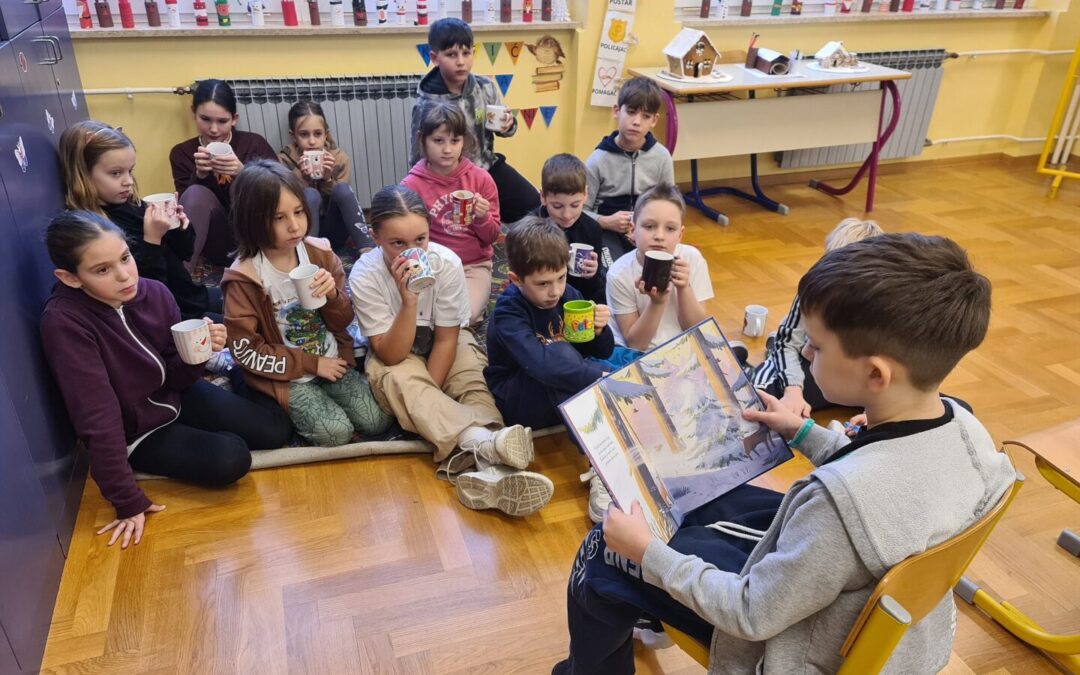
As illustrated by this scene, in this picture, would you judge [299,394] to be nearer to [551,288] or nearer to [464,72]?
[551,288]

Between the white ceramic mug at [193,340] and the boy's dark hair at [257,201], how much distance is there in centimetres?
36

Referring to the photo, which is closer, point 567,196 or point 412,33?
point 567,196

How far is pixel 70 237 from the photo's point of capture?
1897mm

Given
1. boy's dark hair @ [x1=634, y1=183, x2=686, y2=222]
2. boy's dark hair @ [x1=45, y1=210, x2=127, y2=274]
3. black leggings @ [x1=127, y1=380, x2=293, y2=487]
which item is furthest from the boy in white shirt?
boy's dark hair @ [x1=45, y1=210, x2=127, y2=274]

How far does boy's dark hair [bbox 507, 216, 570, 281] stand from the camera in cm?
214

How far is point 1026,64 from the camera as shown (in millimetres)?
5098

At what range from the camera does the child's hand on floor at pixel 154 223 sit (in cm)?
234

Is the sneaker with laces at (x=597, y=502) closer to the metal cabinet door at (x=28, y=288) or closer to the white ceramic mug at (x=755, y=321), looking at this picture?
the white ceramic mug at (x=755, y=321)

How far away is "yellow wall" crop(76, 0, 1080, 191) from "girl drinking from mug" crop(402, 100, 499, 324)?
3.51 feet

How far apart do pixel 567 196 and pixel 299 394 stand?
3.90ft

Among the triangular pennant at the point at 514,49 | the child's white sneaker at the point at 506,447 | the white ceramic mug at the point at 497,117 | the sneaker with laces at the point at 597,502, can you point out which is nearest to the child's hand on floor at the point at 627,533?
the sneaker with laces at the point at 597,502

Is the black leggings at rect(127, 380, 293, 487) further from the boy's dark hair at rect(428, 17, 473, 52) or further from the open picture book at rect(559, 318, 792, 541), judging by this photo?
the boy's dark hair at rect(428, 17, 473, 52)

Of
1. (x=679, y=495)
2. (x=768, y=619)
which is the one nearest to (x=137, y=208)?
(x=679, y=495)

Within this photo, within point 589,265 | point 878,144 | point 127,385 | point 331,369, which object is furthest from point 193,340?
point 878,144
